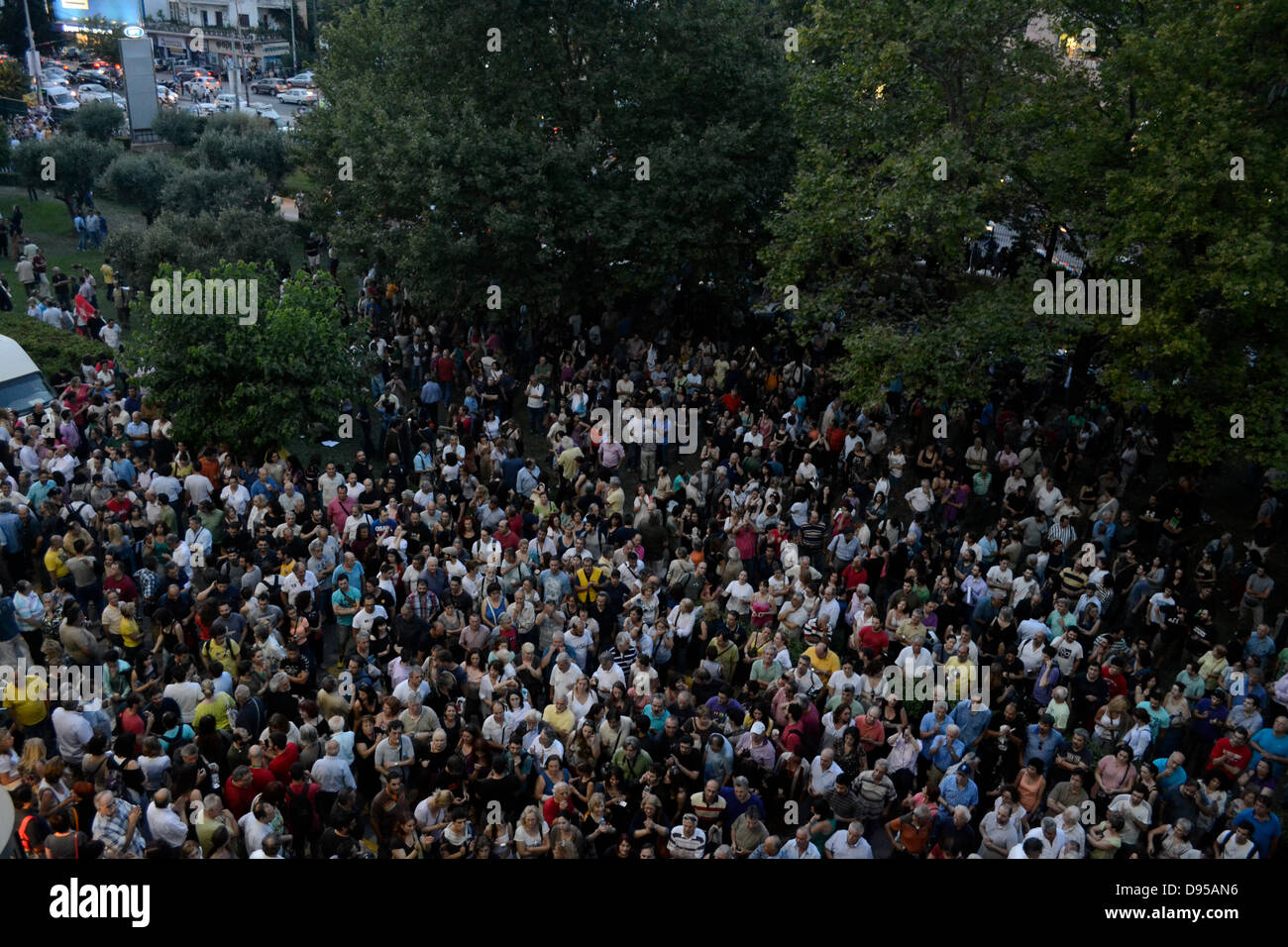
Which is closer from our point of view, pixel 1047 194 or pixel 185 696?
pixel 185 696

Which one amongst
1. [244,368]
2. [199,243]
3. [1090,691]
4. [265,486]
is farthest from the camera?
[199,243]

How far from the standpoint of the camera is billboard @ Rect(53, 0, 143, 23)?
253 ft

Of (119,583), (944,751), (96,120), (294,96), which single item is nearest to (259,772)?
(119,583)

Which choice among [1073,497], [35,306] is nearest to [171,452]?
[35,306]

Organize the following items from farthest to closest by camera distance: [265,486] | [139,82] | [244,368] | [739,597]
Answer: [139,82]
[244,368]
[265,486]
[739,597]

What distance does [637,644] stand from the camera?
11.2 meters

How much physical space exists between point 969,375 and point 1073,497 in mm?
2935

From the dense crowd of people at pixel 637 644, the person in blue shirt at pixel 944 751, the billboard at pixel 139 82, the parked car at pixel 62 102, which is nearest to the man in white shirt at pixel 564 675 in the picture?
the dense crowd of people at pixel 637 644

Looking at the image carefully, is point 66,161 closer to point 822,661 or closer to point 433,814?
point 822,661

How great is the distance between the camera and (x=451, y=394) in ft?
68.3

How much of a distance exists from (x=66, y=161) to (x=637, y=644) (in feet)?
100

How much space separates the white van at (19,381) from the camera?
1836cm

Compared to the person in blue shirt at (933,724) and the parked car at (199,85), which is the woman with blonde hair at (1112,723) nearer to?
the person in blue shirt at (933,724)

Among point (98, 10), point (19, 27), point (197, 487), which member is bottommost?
point (197, 487)
